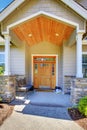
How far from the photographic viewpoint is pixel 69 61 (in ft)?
35.8

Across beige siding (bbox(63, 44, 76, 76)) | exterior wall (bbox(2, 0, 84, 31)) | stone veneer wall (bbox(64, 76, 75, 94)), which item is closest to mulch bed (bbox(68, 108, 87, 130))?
exterior wall (bbox(2, 0, 84, 31))

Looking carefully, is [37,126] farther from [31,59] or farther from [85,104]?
[31,59]

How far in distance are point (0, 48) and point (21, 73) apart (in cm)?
223

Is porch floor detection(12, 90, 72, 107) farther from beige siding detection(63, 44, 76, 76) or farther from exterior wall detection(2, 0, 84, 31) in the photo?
exterior wall detection(2, 0, 84, 31)

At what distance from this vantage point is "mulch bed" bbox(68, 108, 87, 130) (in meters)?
4.85

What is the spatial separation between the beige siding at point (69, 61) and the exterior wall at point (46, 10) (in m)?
3.72

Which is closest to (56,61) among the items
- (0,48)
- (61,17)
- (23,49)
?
(23,49)

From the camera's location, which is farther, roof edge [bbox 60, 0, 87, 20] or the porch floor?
the porch floor

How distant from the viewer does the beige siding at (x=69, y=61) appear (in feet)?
35.7

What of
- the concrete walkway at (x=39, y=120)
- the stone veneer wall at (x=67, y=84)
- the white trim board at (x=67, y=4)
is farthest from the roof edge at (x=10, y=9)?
the stone veneer wall at (x=67, y=84)

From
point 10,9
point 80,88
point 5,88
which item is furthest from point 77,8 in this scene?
point 5,88

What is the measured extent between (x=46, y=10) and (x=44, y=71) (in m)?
6.57

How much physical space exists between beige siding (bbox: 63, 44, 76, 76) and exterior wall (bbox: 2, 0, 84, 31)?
3718mm

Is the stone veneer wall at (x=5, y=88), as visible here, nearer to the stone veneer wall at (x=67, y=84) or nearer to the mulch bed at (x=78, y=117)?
the mulch bed at (x=78, y=117)
